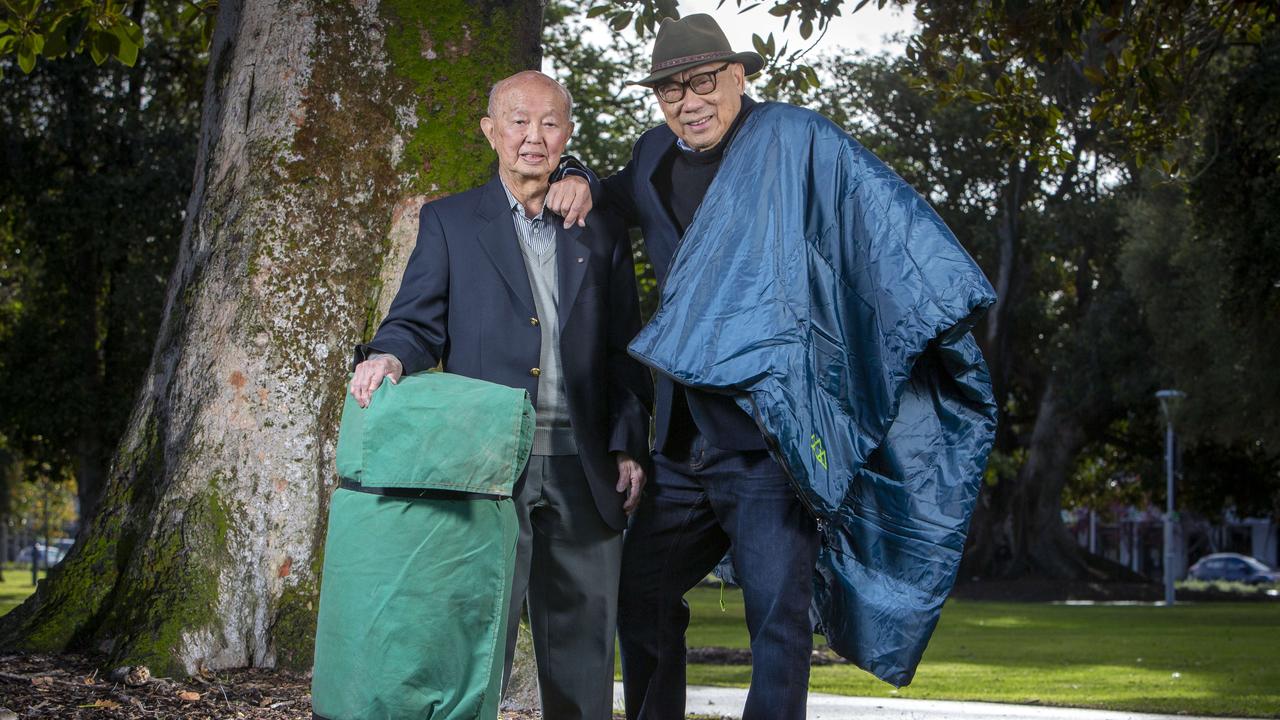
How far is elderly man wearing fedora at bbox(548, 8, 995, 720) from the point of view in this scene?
3773 mm

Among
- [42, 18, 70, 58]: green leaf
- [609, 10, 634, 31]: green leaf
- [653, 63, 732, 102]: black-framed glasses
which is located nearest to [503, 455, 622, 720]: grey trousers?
[653, 63, 732, 102]: black-framed glasses

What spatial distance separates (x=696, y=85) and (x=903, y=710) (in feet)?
16.7

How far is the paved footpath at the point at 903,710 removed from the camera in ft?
25.4

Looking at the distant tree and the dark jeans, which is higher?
the distant tree

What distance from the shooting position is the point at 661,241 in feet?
14.0

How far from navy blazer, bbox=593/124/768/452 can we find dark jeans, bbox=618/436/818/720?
7 cm

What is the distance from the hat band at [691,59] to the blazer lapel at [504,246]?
631 mm

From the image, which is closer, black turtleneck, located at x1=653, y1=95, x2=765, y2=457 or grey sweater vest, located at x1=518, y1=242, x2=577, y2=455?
black turtleneck, located at x1=653, y1=95, x2=765, y2=457

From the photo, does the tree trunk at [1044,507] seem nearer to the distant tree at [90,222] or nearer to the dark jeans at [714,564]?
the distant tree at [90,222]

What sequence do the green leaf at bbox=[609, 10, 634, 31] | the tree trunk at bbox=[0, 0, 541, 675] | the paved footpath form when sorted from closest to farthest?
the tree trunk at bbox=[0, 0, 541, 675] < the paved footpath < the green leaf at bbox=[609, 10, 634, 31]

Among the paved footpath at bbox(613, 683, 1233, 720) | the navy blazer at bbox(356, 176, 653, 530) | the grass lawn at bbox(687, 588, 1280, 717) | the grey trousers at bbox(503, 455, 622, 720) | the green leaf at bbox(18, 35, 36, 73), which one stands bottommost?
the grass lawn at bbox(687, 588, 1280, 717)

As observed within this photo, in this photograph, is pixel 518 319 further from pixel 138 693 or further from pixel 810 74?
pixel 810 74

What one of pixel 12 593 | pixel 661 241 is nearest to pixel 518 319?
pixel 661 241

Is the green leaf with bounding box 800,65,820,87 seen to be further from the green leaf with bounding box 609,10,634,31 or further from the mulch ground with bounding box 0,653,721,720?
the mulch ground with bounding box 0,653,721,720
